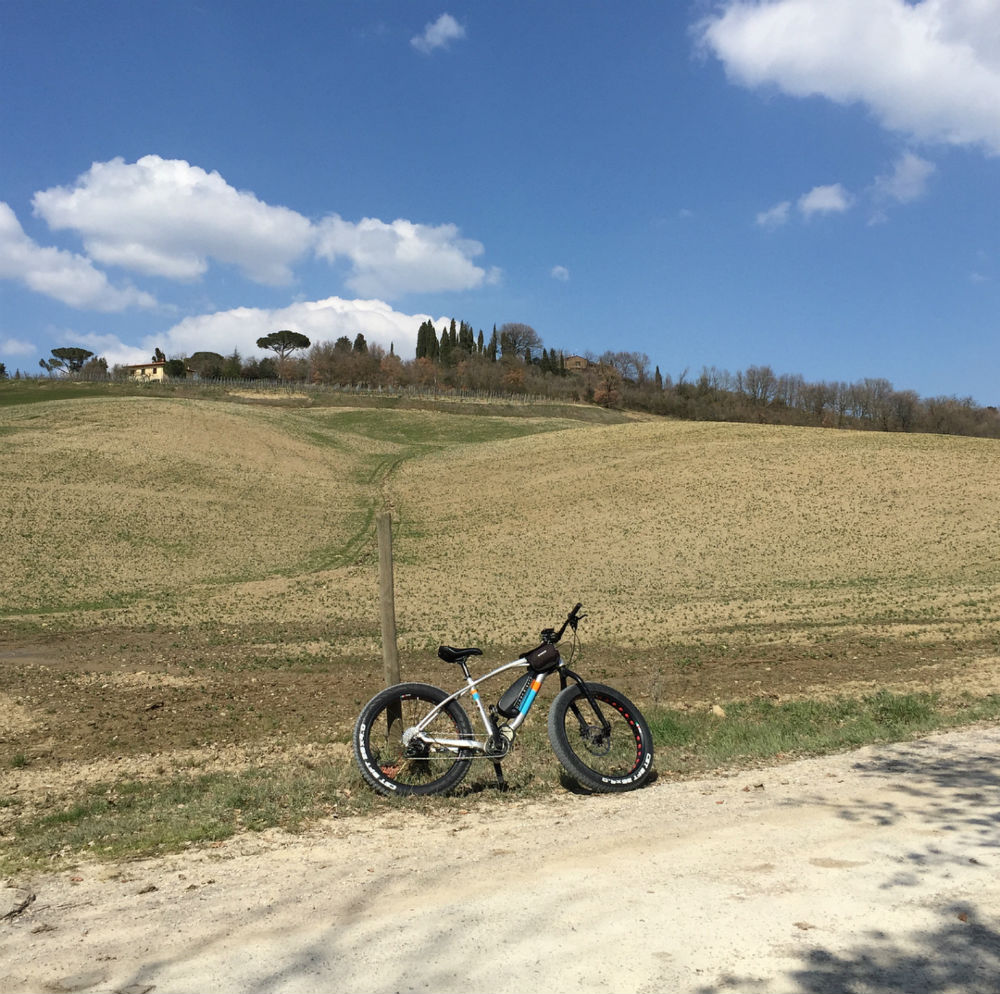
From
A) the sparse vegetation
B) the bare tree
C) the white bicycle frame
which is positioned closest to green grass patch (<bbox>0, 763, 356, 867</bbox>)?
the sparse vegetation

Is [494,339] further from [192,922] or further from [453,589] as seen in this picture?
[192,922]

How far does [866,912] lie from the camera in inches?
174

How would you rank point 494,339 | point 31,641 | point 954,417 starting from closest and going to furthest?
1. point 31,641
2. point 954,417
3. point 494,339

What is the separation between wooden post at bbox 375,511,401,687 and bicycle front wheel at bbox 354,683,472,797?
1103 millimetres

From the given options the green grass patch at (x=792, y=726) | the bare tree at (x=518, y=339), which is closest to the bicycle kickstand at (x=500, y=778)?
the green grass patch at (x=792, y=726)

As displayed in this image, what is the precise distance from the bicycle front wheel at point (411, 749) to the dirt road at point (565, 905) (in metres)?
0.57

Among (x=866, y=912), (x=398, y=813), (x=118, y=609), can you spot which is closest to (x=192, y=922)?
(x=398, y=813)

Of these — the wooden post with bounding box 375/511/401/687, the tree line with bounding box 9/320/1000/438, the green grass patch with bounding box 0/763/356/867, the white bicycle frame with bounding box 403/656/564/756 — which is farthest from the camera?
the tree line with bounding box 9/320/1000/438

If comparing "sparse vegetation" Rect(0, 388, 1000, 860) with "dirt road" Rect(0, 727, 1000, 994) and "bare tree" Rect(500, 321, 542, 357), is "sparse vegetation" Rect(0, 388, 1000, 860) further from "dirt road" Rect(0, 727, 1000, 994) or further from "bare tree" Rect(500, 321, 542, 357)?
"bare tree" Rect(500, 321, 542, 357)

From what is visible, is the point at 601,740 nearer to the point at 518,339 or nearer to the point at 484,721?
the point at 484,721

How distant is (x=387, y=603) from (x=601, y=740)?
301 centimetres

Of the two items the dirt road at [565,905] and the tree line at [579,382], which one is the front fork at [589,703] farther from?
the tree line at [579,382]

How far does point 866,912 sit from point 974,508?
37281 mm

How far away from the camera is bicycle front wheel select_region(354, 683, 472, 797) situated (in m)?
7.21
